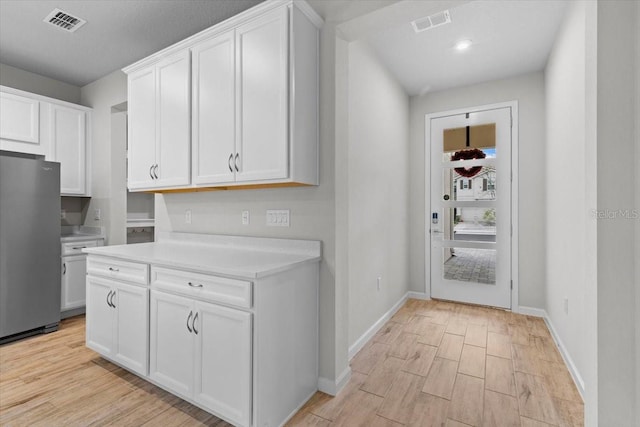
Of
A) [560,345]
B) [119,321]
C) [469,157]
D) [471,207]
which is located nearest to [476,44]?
[469,157]

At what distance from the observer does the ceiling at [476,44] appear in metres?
2.39

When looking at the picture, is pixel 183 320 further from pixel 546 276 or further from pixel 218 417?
pixel 546 276

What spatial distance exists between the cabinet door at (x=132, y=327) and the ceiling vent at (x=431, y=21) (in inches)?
112

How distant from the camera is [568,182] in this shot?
2311 millimetres

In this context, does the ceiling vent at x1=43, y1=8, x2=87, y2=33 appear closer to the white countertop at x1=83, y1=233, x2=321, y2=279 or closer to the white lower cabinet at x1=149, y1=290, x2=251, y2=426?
the white countertop at x1=83, y1=233, x2=321, y2=279

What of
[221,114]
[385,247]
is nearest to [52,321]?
[221,114]

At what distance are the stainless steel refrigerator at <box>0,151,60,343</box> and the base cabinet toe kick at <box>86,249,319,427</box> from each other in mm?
1333

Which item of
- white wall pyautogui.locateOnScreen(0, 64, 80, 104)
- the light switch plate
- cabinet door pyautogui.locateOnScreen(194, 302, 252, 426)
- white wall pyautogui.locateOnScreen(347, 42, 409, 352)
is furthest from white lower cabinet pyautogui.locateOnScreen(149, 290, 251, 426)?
white wall pyautogui.locateOnScreen(0, 64, 80, 104)

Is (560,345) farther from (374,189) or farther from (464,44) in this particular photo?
(464,44)

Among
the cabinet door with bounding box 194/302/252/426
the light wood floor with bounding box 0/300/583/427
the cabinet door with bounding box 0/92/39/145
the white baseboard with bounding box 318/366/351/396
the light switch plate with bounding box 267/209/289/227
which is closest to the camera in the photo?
the cabinet door with bounding box 194/302/252/426

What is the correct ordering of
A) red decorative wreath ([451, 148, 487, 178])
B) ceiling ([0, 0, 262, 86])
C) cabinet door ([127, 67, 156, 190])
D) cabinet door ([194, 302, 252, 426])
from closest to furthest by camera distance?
cabinet door ([194, 302, 252, 426]), ceiling ([0, 0, 262, 86]), cabinet door ([127, 67, 156, 190]), red decorative wreath ([451, 148, 487, 178])

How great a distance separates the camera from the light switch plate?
2148 millimetres

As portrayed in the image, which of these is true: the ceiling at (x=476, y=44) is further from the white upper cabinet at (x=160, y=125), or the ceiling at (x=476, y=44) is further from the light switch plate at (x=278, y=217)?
the white upper cabinet at (x=160, y=125)

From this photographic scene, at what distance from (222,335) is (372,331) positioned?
A: 1.67 metres
